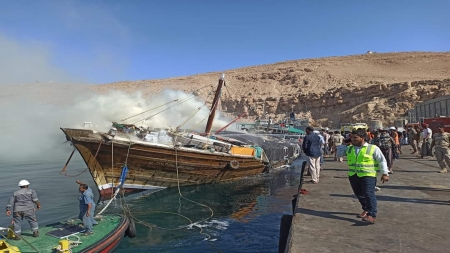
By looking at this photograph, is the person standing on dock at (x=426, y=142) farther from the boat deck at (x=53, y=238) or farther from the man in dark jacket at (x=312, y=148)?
the boat deck at (x=53, y=238)

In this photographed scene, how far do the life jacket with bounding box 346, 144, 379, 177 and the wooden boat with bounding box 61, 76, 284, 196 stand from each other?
786cm

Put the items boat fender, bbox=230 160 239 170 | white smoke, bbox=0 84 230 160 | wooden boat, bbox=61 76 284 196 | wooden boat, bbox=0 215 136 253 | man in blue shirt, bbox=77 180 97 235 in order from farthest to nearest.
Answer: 1. white smoke, bbox=0 84 230 160
2. boat fender, bbox=230 160 239 170
3. wooden boat, bbox=61 76 284 196
4. man in blue shirt, bbox=77 180 97 235
5. wooden boat, bbox=0 215 136 253

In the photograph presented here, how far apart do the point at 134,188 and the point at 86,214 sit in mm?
5761

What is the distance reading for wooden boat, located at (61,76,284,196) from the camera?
11.8 metres

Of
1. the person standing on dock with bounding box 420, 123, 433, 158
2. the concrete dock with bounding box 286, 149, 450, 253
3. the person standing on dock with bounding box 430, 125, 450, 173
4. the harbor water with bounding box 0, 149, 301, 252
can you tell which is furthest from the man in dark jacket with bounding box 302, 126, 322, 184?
the person standing on dock with bounding box 420, 123, 433, 158

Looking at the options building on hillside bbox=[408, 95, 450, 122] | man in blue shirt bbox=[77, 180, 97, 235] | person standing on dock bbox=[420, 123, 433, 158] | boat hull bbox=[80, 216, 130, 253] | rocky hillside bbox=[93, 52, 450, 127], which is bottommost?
boat hull bbox=[80, 216, 130, 253]

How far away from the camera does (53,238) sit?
22.6ft

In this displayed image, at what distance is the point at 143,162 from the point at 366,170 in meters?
9.01

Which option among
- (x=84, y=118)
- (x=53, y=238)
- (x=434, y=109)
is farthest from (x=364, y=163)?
(x=84, y=118)

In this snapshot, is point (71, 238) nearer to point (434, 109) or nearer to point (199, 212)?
point (199, 212)

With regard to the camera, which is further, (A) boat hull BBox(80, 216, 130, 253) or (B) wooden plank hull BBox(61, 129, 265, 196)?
(B) wooden plank hull BBox(61, 129, 265, 196)

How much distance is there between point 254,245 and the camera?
8.08m

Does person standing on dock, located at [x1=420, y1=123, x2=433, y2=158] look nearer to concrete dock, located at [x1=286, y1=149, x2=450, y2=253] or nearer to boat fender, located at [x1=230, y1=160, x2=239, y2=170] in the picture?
concrete dock, located at [x1=286, y1=149, x2=450, y2=253]

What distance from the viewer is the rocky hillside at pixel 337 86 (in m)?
43.1
